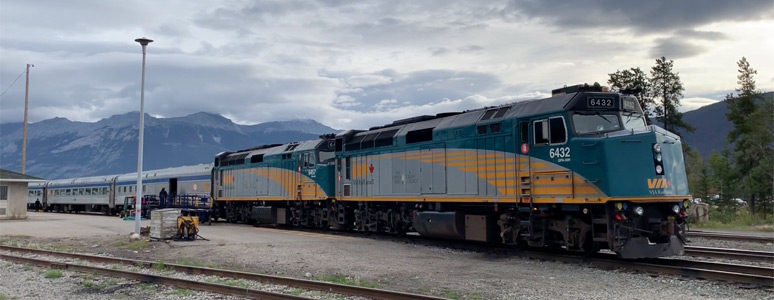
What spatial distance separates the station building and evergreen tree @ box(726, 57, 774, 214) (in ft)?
160

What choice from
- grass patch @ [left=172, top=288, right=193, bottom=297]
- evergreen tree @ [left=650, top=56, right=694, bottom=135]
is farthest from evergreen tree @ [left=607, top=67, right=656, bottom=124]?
grass patch @ [left=172, top=288, right=193, bottom=297]

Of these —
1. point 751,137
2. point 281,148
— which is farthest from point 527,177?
point 751,137

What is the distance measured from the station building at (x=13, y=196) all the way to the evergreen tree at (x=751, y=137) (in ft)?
160

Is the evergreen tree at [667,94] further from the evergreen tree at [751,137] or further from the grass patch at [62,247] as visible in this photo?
the grass patch at [62,247]

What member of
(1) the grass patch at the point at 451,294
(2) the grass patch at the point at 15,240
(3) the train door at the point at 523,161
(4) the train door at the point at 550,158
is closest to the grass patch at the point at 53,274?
(1) the grass patch at the point at 451,294

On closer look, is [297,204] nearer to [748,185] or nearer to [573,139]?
[573,139]

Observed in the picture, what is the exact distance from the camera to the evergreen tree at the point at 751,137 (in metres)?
44.6

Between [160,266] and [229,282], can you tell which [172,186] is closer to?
[160,266]

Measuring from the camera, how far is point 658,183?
13188mm

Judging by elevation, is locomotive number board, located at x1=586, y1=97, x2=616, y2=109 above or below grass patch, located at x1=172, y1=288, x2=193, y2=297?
above

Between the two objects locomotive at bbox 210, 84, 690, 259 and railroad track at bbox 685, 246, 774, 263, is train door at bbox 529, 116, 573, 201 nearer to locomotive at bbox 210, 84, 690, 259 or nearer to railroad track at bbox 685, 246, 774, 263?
locomotive at bbox 210, 84, 690, 259

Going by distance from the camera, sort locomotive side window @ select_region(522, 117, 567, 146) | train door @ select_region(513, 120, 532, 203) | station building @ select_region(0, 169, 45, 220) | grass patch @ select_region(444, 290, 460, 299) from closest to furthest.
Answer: grass patch @ select_region(444, 290, 460, 299) → locomotive side window @ select_region(522, 117, 567, 146) → train door @ select_region(513, 120, 532, 203) → station building @ select_region(0, 169, 45, 220)

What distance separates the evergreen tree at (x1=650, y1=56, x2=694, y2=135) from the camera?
4606cm

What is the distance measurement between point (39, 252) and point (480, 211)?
13007 mm
